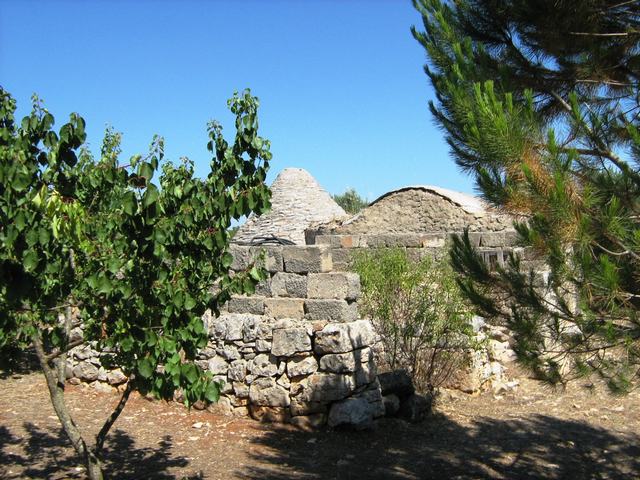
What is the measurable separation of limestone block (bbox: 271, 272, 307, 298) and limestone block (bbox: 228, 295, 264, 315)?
22cm

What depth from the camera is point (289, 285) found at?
7.88 meters

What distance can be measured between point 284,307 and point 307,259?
66 centimetres

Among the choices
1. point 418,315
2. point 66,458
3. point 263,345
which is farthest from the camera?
point 418,315

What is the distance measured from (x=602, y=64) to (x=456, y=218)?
834 centimetres

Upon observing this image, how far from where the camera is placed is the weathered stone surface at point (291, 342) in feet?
24.2

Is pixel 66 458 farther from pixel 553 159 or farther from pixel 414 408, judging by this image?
pixel 553 159

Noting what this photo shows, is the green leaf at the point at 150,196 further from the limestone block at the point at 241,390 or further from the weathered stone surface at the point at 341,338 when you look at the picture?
the limestone block at the point at 241,390

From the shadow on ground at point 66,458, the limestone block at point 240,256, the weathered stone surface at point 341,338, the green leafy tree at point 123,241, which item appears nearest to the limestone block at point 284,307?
the weathered stone surface at point 341,338

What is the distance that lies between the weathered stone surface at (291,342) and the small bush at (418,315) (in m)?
1.57

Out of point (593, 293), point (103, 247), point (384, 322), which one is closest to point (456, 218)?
point (384, 322)

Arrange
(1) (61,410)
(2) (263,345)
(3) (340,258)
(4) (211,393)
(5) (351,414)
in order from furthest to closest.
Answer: (3) (340,258), (2) (263,345), (5) (351,414), (1) (61,410), (4) (211,393)

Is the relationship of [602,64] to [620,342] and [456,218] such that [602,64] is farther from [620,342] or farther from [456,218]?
[456,218]

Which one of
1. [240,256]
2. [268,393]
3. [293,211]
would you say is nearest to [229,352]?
[268,393]

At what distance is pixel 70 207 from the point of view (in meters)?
3.44
